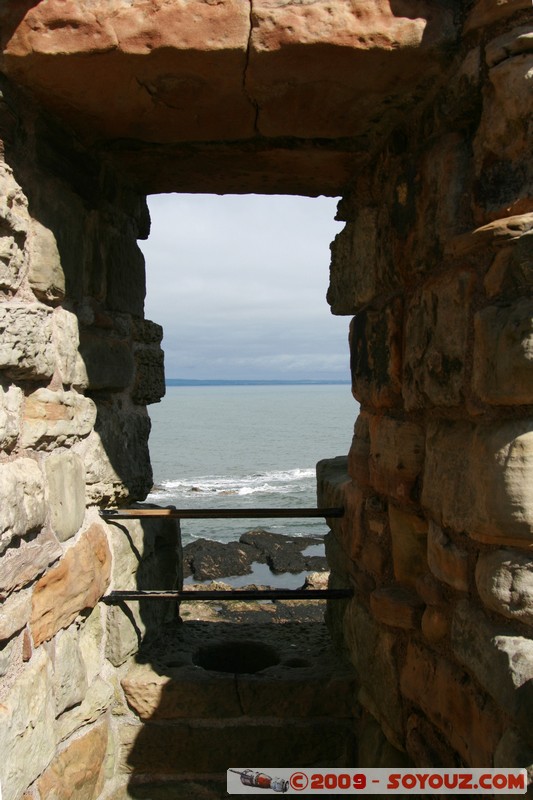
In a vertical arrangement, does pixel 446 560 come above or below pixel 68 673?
above

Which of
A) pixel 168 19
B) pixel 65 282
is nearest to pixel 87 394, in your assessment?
pixel 65 282

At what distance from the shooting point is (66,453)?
190cm

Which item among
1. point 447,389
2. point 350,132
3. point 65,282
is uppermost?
point 350,132

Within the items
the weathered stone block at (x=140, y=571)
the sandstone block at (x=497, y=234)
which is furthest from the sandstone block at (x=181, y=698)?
the sandstone block at (x=497, y=234)

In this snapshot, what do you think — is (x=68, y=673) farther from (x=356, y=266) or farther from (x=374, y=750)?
(x=356, y=266)

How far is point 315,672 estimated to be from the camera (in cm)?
219

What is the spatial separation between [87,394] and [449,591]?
1.17 meters

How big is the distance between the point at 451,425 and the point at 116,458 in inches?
43.0

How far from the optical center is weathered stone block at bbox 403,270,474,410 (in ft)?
4.81

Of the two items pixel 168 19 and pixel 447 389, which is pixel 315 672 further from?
pixel 168 19

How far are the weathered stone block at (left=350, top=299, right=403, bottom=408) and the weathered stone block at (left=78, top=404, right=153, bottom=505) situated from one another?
2.47ft

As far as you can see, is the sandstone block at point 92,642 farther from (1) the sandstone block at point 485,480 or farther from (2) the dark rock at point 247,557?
(2) the dark rock at point 247,557

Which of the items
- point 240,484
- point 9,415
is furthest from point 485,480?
point 240,484

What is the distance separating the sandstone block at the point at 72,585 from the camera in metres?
1.68
